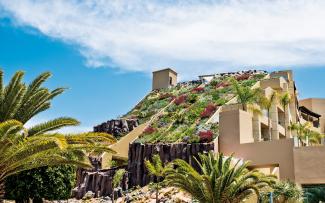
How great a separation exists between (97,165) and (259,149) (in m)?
17.7

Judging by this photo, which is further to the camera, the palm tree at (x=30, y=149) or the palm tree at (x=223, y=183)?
the palm tree at (x=223, y=183)

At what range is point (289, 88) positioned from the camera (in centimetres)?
5053

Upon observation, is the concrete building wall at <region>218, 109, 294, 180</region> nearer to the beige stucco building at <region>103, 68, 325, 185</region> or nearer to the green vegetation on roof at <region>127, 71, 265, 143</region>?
the beige stucco building at <region>103, 68, 325, 185</region>

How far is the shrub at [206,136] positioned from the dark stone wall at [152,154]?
734 millimetres

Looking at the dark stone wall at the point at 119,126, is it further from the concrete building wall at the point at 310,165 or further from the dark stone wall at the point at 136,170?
the concrete building wall at the point at 310,165

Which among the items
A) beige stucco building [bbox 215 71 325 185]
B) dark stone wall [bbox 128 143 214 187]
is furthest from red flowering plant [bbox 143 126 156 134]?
beige stucco building [bbox 215 71 325 185]

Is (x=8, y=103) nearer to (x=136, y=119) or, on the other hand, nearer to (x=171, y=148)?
(x=171, y=148)

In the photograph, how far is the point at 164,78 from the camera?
64.4m

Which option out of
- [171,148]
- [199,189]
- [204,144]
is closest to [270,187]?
[199,189]

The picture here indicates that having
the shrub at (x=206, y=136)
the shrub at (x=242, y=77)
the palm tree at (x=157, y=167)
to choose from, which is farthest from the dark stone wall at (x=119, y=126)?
the shrub at (x=206, y=136)

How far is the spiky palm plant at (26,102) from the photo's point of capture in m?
19.8

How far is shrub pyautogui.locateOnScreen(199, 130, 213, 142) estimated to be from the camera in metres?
37.9

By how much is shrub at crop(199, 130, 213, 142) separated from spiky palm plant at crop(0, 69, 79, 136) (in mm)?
19301

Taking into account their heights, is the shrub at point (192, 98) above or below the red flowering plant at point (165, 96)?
below
